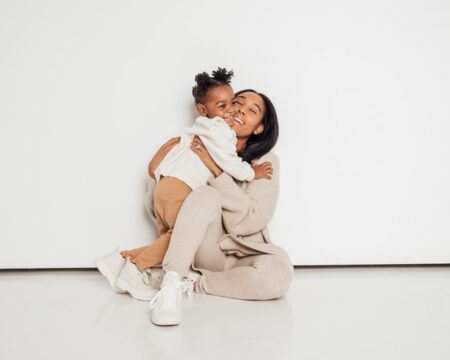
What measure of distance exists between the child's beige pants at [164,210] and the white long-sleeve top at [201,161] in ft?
0.11

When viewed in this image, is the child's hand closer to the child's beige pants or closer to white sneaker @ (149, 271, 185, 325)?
the child's beige pants

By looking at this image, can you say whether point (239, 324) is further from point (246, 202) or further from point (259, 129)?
point (259, 129)

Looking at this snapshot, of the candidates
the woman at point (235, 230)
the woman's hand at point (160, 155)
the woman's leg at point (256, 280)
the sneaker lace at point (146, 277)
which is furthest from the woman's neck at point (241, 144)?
the sneaker lace at point (146, 277)

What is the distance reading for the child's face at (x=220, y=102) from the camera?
169 cm

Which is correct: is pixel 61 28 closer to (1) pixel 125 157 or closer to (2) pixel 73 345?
(1) pixel 125 157

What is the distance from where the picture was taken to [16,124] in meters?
1.87

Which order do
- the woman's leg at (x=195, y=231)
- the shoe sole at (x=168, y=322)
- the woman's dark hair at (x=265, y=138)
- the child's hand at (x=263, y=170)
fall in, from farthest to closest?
the woman's dark hair at (x=265, y=138), the child's hand at (x=263, y=170), the woman's leg at (x=195, y=231), the shoe sole at (x=168, y=322)

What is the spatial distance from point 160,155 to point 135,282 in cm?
47

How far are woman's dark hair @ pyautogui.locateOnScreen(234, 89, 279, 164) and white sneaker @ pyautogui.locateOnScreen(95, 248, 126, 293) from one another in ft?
1.90

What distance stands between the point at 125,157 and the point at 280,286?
826mm

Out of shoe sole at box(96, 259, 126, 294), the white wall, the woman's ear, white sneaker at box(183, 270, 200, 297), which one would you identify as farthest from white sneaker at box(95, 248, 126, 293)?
the woman's ear

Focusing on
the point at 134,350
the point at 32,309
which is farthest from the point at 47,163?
the point at 134,350

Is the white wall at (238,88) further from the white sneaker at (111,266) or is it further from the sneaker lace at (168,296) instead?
the sneaker lace at (168,296)

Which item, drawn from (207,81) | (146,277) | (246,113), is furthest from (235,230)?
(207,81)
